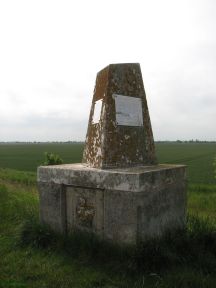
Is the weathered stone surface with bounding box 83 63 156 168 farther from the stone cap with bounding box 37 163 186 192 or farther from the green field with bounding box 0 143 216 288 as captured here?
the green field with bounding box 0 143 216 288

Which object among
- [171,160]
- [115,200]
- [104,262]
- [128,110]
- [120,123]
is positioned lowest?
[171,160]

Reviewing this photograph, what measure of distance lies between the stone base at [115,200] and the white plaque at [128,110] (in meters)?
0.74

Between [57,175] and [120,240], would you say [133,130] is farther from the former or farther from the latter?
[120,240]

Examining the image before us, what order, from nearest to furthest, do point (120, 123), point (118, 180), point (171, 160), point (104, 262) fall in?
point (104, 262)
point (118, 180)
point (120, 123)
point (171, 160)

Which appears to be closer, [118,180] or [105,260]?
[105,260]

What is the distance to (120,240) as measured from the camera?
4223mm

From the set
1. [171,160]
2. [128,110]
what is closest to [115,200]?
[128,110]

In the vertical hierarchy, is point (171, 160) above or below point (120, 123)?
below

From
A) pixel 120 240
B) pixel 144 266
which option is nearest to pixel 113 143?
pixel 120 240

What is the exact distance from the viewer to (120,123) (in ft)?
16.0

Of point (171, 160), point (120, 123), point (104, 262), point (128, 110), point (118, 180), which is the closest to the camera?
point (104, 262)

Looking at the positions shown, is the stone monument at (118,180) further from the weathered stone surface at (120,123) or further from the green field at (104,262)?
the green field at (104,262)

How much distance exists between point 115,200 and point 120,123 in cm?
119

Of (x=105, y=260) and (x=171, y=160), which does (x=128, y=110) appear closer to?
(x=105, y=260)
